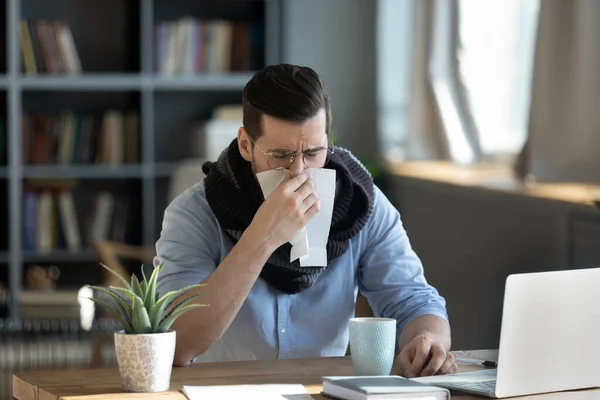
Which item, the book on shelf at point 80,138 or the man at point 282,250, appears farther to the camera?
the book on shelf at point 80,138

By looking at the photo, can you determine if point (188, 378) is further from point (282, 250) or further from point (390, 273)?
point (390, 273)

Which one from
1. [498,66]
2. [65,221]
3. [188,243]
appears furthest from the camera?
[65,221]

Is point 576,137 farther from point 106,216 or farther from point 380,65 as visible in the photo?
point 106,216

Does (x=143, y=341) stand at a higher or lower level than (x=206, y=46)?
lower

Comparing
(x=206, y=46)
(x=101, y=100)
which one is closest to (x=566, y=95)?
(x=206, y=46)

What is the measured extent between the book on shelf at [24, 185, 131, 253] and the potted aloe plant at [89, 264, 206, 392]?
12.1ft

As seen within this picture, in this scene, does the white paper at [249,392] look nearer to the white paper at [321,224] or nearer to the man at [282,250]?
the man at [282,250]

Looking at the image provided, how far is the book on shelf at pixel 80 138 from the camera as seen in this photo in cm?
522

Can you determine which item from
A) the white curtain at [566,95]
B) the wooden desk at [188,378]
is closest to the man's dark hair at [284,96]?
the wooden desk at [188,378]

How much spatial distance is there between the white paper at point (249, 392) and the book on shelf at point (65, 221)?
372 centimetres

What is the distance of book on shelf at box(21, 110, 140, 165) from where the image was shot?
5.22m

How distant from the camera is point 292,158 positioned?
208 centimetres

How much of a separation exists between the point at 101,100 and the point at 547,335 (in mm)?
4262

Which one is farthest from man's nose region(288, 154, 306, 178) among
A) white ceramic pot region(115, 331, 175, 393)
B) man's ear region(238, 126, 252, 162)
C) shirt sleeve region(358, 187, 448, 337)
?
white ceramic pot region(115, 331, 175, 393)
